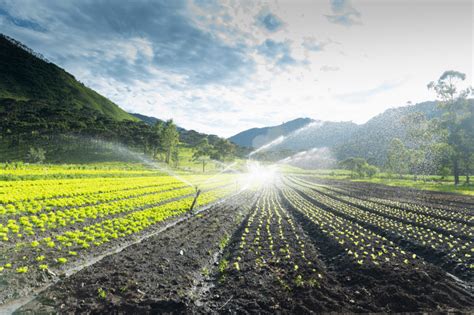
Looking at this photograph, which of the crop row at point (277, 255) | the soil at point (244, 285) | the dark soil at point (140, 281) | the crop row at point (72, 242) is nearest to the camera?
the dark soil at point (140, 281)

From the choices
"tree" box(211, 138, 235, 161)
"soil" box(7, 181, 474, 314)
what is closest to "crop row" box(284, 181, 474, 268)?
"soil" box(7, 181, 474, 314)

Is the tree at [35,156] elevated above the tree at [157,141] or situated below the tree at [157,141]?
below

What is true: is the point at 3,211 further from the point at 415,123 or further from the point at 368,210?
the point at 415,123

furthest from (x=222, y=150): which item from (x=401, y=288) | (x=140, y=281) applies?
(x=401, y=288)

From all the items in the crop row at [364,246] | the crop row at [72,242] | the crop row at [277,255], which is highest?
the crop row at [72,242]

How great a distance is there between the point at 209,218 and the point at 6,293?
15.1 metres

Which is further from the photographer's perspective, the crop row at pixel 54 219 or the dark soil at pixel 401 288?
the crop row at pixel 54 219

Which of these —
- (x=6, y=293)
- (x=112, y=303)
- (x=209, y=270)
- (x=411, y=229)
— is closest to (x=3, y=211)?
(x=6, y=293)

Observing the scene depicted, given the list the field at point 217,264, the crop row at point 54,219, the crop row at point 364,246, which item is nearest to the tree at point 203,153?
the crop row at point 54,219

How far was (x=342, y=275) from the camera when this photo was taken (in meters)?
11.7

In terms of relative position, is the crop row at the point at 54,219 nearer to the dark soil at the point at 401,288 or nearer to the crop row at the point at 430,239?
the dark soil at the point at 401,288

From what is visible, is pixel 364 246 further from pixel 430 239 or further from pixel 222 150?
pixel 222 150

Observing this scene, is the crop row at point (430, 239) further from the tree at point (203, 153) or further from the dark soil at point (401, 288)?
the tree at point (203, 153)

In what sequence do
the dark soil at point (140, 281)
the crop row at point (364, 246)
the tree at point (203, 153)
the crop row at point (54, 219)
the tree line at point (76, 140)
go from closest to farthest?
the dark soil at point (140, 281) → the crop row at point (364, 246) → the crop row at point (54, 219) → the tree line at point (76, 140) → the tree at point (203, 153)
